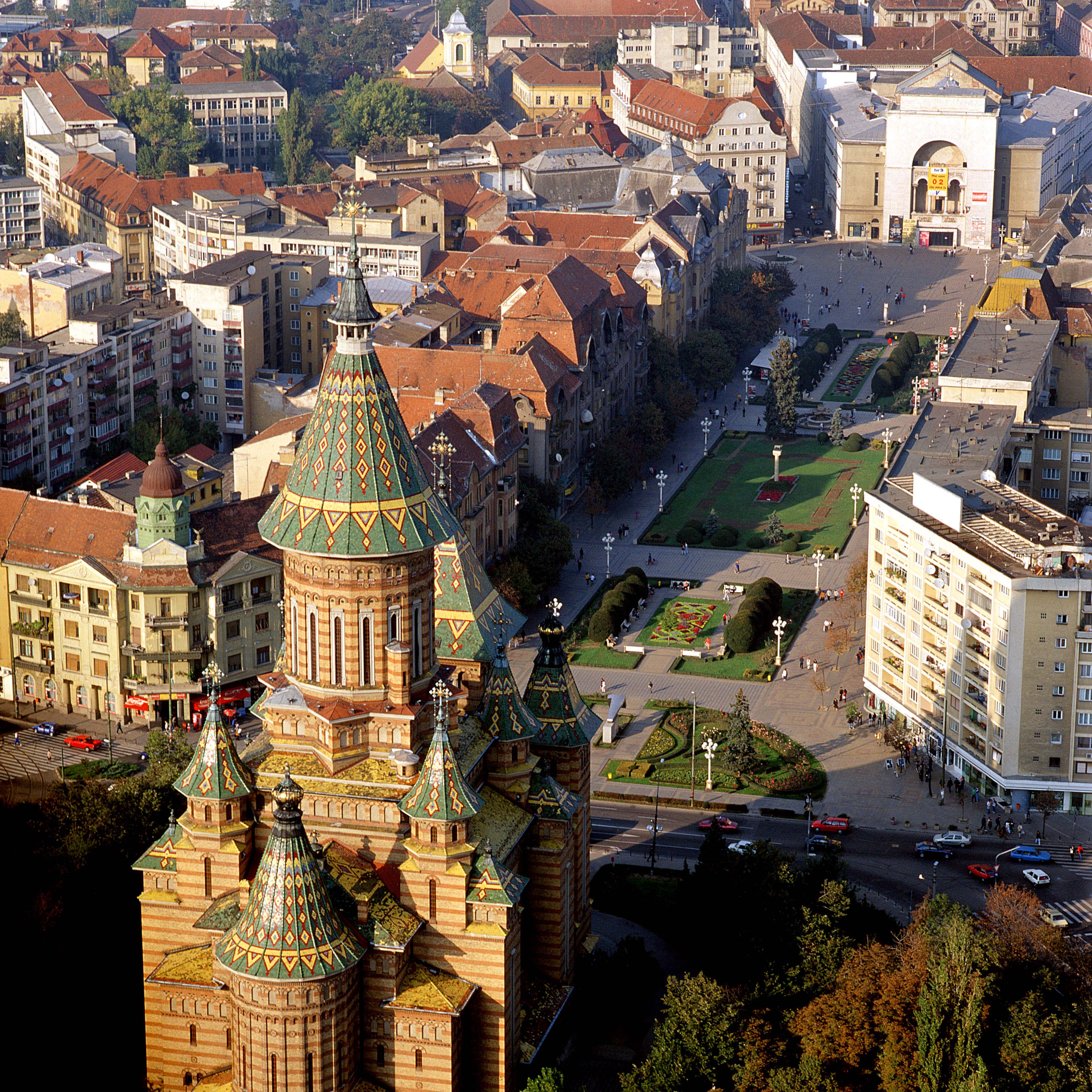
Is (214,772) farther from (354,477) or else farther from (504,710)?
(504,710)

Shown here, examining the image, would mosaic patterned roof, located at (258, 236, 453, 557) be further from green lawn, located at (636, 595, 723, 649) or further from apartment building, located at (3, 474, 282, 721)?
green lawn, located at (636, 595, 723, 649)

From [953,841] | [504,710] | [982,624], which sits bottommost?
[953,841]

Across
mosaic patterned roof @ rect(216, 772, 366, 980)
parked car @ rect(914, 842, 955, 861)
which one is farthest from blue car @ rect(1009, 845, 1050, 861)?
mosaic patterned roof @ rect(216, 772, 366, 980)

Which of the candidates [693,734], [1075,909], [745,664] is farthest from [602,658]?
[1075,909]

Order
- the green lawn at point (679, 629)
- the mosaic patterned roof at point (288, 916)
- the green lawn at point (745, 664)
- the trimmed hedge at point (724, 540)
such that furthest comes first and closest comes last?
the trimmed hedge at point (724, 540) < the green lawn at point (679, 629) < the green lawn at point (745, 664) < the mosaic patterned roof at point (288, 916)

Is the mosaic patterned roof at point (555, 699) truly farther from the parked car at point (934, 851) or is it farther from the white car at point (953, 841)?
the white car at point (953, 841)

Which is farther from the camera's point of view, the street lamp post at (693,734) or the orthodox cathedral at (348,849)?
the street lamp post at (693,734)

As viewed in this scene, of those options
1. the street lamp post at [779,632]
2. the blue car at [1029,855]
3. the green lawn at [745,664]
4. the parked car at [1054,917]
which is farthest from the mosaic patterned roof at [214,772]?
the street lamp post at [779,632]
